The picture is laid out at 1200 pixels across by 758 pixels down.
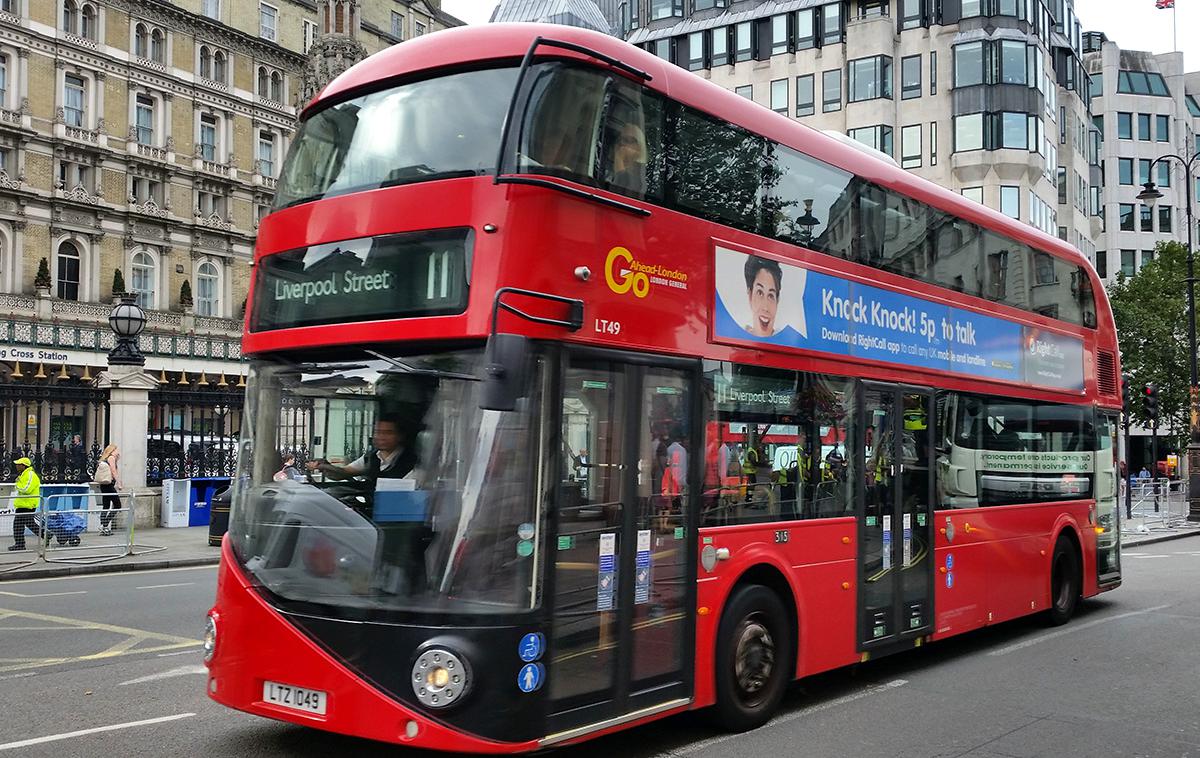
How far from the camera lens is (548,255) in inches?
238

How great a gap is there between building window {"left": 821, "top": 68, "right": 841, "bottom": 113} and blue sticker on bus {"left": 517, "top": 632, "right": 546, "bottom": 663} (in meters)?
51.8

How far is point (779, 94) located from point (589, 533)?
2090 inches

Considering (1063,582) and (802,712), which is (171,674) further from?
(1063,582)

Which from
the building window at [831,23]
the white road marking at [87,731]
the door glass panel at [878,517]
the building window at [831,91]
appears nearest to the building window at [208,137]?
A: the building window at [831,91]

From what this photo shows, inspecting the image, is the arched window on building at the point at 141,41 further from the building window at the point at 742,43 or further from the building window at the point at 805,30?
the building window at the point at 805,30

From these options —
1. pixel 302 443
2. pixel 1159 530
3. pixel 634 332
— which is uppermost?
pixel 634 332

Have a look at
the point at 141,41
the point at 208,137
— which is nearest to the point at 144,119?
the point at 141,41

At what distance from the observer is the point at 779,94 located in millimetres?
56344

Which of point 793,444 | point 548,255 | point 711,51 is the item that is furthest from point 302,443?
point 711,51

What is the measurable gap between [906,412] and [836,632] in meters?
2.05

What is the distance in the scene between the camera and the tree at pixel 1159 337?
146 feet

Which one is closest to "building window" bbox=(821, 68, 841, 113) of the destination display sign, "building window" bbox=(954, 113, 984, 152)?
"building window" bbox=(954, 113, 984, 152)

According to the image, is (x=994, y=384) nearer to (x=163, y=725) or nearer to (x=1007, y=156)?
(x=163, y=725)

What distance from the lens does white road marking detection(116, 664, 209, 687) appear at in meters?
8.47
